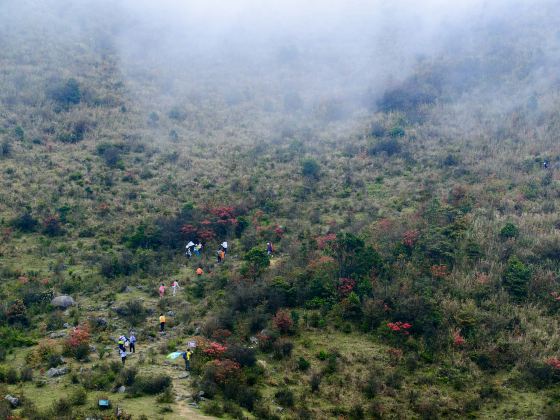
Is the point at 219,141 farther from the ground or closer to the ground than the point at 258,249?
farther from the ground

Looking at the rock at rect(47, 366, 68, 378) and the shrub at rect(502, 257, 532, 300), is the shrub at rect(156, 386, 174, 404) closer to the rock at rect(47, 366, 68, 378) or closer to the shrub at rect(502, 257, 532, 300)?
the rock at rect(47, 366, 68, 378)

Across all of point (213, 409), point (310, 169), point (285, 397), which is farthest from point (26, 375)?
point (310, 169)

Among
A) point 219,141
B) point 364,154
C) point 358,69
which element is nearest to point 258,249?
point 364,154

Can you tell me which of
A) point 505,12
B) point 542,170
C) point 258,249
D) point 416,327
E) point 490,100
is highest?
point 505,12

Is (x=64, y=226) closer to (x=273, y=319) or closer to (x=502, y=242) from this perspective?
(x=273, y=319)

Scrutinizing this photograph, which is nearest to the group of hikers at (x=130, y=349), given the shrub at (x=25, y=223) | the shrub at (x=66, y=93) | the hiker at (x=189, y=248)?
the hiker at (x=189, y=248)

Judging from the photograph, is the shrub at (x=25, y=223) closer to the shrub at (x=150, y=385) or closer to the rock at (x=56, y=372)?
the rock at (x=56, y=372)
